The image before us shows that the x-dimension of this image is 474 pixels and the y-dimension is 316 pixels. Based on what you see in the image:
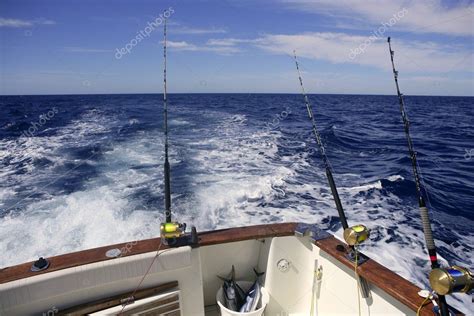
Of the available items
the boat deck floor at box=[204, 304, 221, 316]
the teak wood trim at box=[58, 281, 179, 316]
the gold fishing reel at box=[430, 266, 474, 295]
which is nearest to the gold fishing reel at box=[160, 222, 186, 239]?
the teak wood trim at box=[58, 281, 179, 316]

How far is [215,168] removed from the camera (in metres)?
8.34

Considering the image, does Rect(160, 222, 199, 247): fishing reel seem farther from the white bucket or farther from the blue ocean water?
the blue ocean water

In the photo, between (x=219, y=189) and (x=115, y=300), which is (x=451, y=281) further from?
(x=219, y=189)

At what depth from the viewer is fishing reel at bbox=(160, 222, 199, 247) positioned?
2.17 metres

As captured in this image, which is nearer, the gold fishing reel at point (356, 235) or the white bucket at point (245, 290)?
the gold fishing reel at point (356, 235)

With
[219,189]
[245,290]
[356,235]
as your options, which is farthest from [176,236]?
[219,189]

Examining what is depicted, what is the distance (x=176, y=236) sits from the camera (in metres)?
2.22

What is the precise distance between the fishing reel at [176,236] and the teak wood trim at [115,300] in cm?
32

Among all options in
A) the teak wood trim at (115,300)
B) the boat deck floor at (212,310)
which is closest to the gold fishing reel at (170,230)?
the teak wood trim at (115,300)

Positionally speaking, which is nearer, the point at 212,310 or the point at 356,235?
the point at 356,235

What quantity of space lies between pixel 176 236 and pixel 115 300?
59 cm

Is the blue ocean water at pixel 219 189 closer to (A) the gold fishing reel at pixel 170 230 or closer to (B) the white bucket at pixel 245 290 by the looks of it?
(B) the white bucket at pixel 245 290

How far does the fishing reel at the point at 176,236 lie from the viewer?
2166 mm

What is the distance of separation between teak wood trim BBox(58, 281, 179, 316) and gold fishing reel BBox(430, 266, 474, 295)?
1.74 metres
